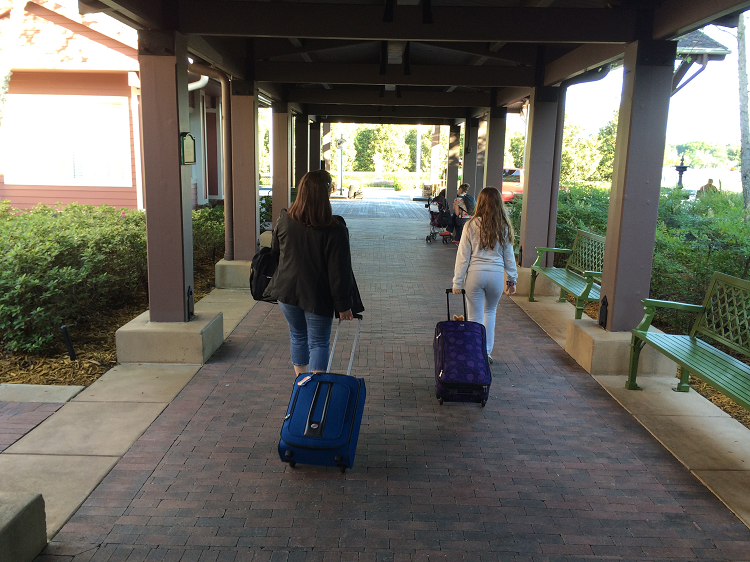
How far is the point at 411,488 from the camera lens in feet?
12.3

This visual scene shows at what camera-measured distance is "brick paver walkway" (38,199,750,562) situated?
125 inches

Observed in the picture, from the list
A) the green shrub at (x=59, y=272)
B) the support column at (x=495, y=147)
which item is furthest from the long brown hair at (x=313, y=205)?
the support column at (x=495, y=147)

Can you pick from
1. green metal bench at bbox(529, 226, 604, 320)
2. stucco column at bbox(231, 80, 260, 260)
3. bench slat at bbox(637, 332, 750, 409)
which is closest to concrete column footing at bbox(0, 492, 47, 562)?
bench slat at bbox(637, 332, 750, 409)

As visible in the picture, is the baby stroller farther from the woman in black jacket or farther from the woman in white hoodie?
the woman in black jacket

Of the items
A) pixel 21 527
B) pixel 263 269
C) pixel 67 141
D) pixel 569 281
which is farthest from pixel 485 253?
pixel 67 141

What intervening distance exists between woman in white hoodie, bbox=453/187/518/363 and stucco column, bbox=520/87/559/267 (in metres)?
4.15

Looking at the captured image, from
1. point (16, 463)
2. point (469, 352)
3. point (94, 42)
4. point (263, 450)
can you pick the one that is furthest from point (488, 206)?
point (94, 42)

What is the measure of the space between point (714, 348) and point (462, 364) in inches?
85.7

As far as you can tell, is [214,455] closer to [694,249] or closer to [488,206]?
[488,206]

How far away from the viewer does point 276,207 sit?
1315 cm

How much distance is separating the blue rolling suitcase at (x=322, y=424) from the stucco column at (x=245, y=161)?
19.5 ft

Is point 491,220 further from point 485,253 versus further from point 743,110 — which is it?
point 743,110

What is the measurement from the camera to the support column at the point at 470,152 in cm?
1681

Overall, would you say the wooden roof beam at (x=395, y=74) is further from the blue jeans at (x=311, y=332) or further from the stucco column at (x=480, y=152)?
the blue jeans at (x=311, y=332)
